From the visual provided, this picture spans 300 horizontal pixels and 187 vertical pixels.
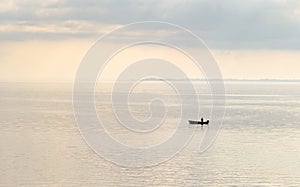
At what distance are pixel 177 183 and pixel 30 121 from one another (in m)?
72.0

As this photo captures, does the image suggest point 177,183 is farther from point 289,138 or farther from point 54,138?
point 289,138

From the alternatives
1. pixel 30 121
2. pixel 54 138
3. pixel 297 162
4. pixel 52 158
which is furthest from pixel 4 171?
pixel 30 121

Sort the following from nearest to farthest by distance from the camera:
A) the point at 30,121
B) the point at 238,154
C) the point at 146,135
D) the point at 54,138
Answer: the point at 238,154
the point at 54,138
the point at 146,135
the point at 30,121

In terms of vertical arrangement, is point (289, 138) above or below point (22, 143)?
above

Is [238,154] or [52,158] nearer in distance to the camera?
[52,158]

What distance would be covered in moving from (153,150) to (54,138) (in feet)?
69.6

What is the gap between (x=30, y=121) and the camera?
400 feet

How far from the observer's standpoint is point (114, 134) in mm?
95750

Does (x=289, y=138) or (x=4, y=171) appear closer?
(x=4, y=171)

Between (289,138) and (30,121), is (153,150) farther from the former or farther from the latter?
(30,121)

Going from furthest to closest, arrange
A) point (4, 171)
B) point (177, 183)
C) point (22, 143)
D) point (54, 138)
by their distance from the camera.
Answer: point (54, 138), point (22, 143), point (4, 171), point (177, 183)

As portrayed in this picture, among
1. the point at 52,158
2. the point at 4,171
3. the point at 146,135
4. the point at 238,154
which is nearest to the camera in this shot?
the point at 4,171

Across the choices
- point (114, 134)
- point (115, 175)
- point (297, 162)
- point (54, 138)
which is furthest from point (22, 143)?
point (297, 162)

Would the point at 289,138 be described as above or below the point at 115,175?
above
